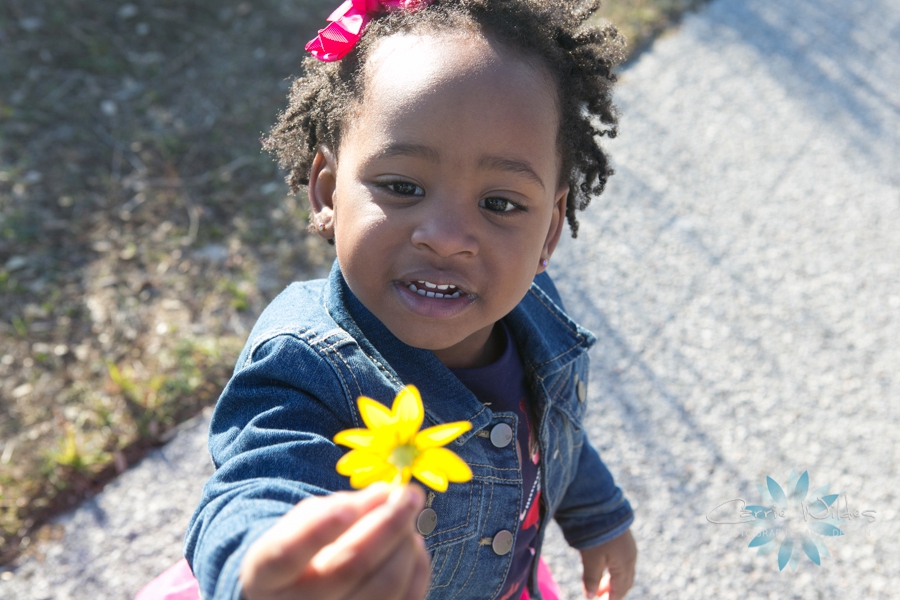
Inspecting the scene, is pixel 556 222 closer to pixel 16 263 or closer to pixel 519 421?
pixel 519 421

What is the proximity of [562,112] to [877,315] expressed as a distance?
2.43 metres

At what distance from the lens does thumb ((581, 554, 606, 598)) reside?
5.84 ft

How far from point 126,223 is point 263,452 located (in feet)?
7.38

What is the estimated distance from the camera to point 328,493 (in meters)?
1.03

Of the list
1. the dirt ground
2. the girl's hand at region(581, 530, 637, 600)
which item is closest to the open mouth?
the girl's hand at region(581, 530, 637, 600)

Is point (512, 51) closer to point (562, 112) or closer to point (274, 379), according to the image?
point (562, 112)

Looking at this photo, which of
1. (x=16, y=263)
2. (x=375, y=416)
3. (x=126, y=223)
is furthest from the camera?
(x=126, y=223)

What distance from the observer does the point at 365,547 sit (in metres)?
0.70

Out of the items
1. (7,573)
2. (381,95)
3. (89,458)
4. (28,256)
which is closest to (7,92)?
(28,256)

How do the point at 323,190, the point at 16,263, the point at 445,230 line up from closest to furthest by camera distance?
the point at 445,230
the point at 323,190
the point at 16,263

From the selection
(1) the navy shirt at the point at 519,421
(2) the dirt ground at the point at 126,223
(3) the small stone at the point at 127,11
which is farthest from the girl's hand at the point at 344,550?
(3) the small stone at the point at 127,11

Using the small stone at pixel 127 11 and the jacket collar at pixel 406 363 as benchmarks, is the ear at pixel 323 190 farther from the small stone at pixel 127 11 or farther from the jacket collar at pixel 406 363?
the small stone at pixel 127 11

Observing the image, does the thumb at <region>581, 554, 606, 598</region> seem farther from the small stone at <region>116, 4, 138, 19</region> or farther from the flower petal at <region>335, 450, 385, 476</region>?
the small stone at <region>116, 4, 138, 19</region>

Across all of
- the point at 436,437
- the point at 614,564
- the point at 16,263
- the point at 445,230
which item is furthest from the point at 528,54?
the point at 16,263
